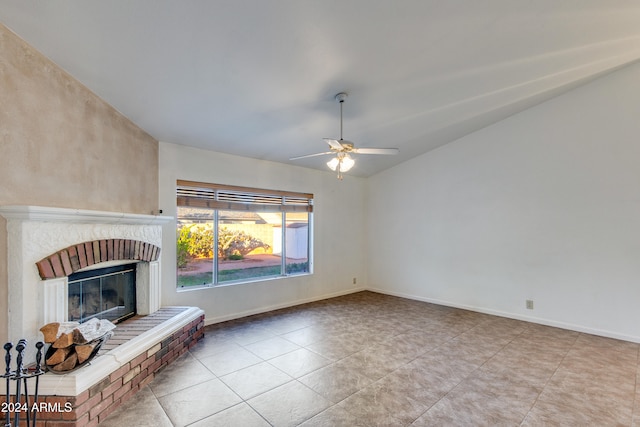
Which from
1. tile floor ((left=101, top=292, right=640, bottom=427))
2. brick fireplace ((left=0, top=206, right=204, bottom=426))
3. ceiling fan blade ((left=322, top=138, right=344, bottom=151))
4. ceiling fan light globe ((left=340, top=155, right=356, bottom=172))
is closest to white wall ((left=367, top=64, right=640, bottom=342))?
tile floor ((left=101, top=292, right=640, bottom=427))

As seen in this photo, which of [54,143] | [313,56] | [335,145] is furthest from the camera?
[335,145]

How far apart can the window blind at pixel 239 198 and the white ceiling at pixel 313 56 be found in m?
0.64

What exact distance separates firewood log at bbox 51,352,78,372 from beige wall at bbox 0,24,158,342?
16.2 inches

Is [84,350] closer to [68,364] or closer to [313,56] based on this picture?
[68,364]

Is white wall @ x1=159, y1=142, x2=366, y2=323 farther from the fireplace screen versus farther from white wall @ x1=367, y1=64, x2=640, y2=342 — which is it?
white wall @ x1=367, y1=64, x2=640, y2=342

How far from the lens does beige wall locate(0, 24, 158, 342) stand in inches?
80.2

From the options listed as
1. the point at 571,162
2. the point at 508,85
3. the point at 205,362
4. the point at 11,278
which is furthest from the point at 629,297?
the point at 11,278

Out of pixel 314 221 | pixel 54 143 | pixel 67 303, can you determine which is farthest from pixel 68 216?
pixel 314 221

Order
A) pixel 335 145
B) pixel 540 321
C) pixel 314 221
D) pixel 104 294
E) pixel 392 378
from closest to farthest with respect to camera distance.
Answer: pixel 392 378 → pixel 335 145 → pixel 104 294 → pixel 540 321 → pixel 314 221

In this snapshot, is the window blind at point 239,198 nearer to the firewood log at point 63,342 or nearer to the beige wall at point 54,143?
the beige wall at point 54,143

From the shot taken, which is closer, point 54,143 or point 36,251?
point 36,251

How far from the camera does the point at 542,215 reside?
4496 mm

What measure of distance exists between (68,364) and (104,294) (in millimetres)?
1123

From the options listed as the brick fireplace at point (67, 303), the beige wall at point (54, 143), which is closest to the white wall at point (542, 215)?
the brick fireplace at point (67, 303)
